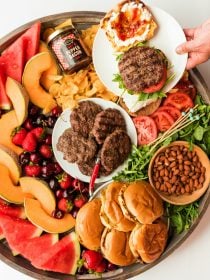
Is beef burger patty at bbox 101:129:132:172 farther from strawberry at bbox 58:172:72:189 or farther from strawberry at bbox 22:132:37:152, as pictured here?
strawberry at bbox 22:132:37:152

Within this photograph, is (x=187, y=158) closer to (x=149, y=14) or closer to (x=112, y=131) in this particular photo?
(x=112, y=131)

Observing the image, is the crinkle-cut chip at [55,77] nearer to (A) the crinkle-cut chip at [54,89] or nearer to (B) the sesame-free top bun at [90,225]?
(A) the crinkle-cut chip at [54,89]

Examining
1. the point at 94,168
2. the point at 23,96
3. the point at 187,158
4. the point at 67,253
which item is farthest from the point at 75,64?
the point at 67,253

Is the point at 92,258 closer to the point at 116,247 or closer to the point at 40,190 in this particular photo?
the point at 116,247

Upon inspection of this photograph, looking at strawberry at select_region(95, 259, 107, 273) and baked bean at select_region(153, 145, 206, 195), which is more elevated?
baked bean at select_region(153, 145, 206, 195)

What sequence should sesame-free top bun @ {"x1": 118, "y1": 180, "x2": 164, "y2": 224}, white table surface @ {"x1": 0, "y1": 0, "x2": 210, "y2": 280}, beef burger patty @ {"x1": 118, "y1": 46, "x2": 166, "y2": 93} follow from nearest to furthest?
1. sesame-free top bun @ {"x1": 118, "y1": 180, "x2": 164, "y2": 224}
2. beef burger patty @ {"x1": 118, "y1": 46, "x2": 166, "y2": 93}
3. white table surface @ {"x1": 0, "y1": 0, "x2": 210, "y2": 280}

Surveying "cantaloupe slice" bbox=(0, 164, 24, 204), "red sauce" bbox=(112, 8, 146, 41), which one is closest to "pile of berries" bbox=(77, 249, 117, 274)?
"cantaloupe slice" bbox=(0, 164, 24, 204)

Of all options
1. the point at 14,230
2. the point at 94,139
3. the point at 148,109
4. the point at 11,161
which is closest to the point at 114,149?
the point at 94,139
